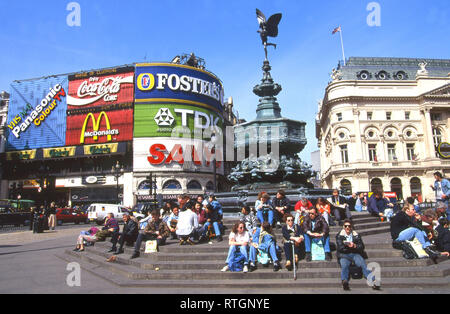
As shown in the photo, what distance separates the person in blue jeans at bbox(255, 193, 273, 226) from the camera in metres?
7.93

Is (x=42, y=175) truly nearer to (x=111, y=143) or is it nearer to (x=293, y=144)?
(x=293, y=144)

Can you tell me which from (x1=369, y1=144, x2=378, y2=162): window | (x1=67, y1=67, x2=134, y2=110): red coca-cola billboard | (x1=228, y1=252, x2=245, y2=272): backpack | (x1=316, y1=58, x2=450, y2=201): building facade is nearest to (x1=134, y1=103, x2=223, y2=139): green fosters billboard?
(x1=67, y1=67, x2=134, y2=110): red coca-cola billboard

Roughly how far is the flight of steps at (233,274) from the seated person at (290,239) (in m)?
0.21

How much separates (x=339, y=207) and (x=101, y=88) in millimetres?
41697

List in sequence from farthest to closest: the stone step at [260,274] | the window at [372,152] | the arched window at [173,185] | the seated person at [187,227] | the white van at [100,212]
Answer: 1. the window at [372,152]
2. the arched window at [173,185]
3. the white van at [100,212]
4. the seated person at [187,227]
5. the stone step at [260,274]

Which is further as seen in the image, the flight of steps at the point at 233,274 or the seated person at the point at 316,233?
the seated person at the point at 316,233

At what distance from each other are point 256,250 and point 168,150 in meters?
35.3

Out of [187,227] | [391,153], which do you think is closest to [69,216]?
[187,227]

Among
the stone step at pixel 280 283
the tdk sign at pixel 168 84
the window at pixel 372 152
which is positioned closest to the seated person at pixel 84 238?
the stone step at pixel 280 283

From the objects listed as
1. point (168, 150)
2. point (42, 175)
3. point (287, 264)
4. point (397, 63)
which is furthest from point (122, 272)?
point (397, 63)

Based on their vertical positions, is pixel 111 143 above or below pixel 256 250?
above

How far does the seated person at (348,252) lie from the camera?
17.5ft

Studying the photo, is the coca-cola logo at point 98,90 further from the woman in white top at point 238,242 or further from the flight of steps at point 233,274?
the woman in white top at point 238,242

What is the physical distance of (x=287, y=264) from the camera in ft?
19.6
